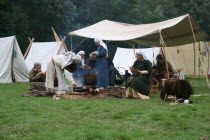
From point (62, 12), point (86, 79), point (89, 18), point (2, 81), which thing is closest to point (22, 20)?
point (62, 12)

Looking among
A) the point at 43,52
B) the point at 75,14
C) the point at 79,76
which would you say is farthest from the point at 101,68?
the point at 75,14

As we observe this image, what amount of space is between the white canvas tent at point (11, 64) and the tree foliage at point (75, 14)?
346 inches

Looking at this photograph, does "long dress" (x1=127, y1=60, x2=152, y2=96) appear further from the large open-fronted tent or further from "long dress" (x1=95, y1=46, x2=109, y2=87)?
"long dress" (x1=95, y1=46, x2=109, y2=87)

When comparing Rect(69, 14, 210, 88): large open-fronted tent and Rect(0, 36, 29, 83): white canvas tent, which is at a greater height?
Rect(69, 14, 210, 88): large open-fronted tent

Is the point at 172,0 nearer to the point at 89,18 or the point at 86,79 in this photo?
the point at 89,18

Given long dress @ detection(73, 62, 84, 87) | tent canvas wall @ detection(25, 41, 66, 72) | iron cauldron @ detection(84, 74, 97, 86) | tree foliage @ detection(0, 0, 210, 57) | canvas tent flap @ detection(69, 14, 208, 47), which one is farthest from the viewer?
tree foliage @ detection(0, 0, 210, 57)

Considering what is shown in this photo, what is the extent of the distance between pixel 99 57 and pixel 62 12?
20814mm

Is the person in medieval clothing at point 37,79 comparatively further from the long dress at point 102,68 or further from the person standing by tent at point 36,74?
the long dress at point 102,68

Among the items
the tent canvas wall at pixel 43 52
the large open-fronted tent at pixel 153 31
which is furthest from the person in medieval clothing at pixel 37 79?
the tent canvas wall at pixel 43 52

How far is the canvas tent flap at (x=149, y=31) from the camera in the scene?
29.2ft

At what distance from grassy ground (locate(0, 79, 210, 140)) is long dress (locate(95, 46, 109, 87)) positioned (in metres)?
2.67

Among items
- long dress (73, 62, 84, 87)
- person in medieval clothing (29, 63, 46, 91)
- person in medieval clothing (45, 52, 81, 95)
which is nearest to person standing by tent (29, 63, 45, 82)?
person in medieval clothing (29, 63, 46, 91)

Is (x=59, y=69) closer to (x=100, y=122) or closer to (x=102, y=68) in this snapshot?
(x=102, y=68)

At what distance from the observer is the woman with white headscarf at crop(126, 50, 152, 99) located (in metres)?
7.63
